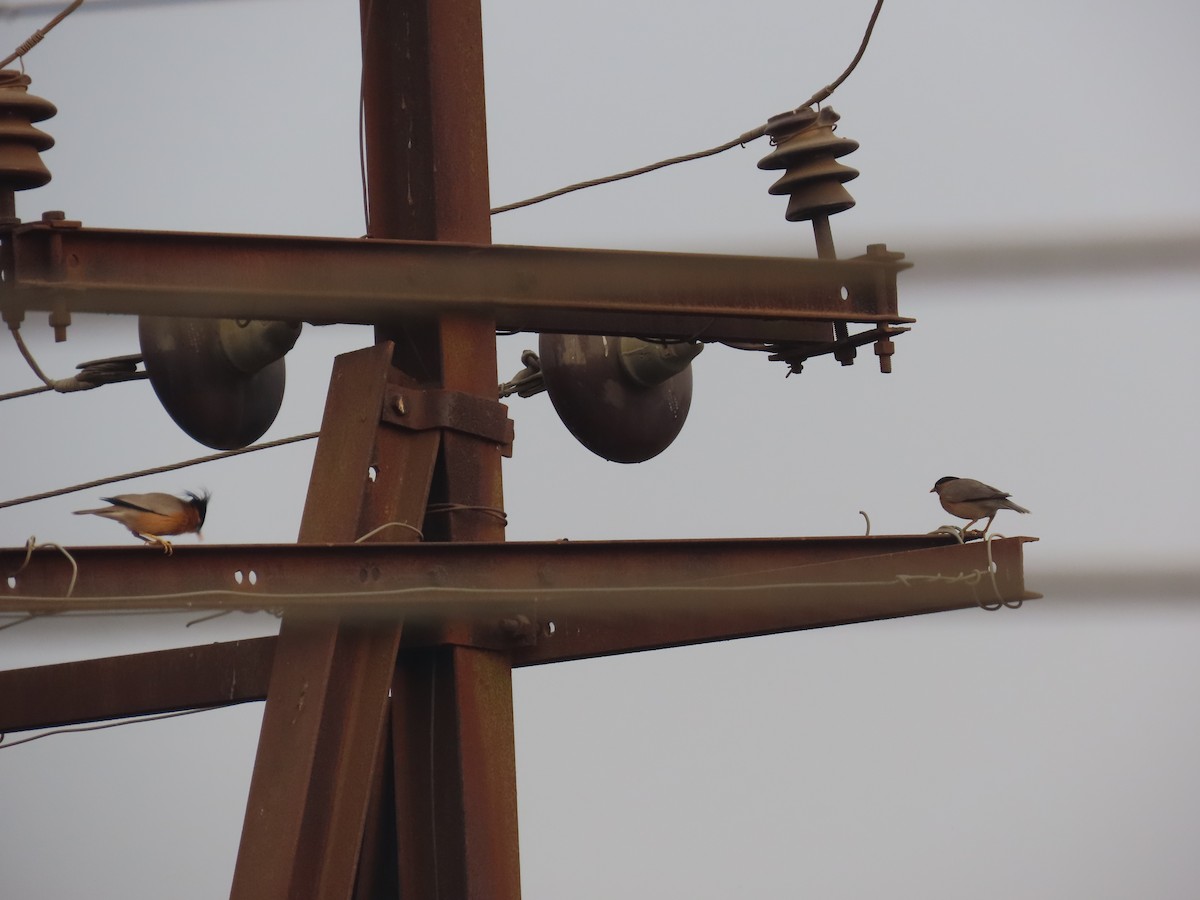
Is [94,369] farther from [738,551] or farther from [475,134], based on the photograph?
[738,551]

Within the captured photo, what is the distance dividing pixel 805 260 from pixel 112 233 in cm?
282

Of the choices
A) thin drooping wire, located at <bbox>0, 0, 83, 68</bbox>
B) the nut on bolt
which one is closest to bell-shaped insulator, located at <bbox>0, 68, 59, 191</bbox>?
thin drooping wire, located at <bbox>0, 0, 83, 68</bbox>

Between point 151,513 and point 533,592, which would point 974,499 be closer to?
point 533,592

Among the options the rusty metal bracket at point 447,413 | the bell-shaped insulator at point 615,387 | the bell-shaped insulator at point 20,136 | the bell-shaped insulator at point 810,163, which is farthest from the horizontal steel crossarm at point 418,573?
the bell-shaped insulator at point 20,136

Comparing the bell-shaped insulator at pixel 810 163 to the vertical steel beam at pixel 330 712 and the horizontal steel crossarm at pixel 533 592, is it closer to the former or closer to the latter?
the horizontal steel crossarm at pixel 533 592

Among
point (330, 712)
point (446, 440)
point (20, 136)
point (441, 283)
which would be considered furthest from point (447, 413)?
point (20, 136)

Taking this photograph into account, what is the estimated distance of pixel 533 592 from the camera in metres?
7.28

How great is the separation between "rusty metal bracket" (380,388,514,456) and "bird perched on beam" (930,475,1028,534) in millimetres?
1902

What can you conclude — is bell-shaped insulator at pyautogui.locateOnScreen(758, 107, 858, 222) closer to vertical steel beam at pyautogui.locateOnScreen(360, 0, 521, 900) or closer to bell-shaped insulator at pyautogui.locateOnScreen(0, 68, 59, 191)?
vertical steel beam at pyautogui.locateOnScreen(360, 0, 521, 900)

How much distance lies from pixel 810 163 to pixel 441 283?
189 centimetres

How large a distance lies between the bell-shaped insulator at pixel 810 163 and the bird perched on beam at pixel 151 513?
9.57 ft

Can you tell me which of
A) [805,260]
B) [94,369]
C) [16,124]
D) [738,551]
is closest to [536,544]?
[738,551]

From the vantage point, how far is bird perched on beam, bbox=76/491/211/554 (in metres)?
8.28

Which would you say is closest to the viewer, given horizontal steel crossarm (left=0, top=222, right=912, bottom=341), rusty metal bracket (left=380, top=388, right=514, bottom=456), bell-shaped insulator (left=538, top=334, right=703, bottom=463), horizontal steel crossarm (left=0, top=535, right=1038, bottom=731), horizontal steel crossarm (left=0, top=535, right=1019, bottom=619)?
horizontal steel crossarm (left=0, top=535, right=1019, bottom=619)
